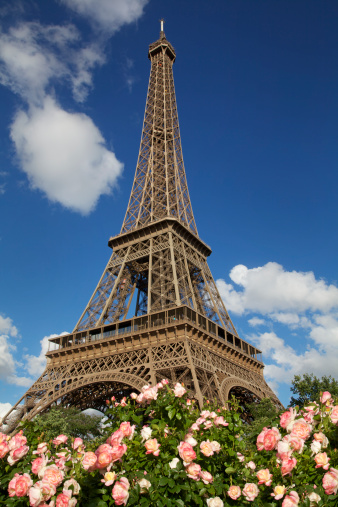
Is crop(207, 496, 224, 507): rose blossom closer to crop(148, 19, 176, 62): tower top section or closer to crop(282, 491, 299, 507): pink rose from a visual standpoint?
crop(282, 491, 299, 507): pink rose

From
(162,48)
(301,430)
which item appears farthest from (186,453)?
(162,48)

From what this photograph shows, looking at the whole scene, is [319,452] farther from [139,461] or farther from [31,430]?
[31,430]

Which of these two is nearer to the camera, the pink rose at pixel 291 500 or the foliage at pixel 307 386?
the pink rose at pixel 291 500

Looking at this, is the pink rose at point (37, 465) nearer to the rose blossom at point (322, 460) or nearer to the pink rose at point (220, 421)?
the pink rose at point (220, 421)

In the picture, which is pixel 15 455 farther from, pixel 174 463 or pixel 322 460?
pixel 322 460

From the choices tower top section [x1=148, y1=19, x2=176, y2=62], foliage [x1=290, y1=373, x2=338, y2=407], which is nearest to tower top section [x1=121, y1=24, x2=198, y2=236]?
tower top section [x1=148, y1=19, x2=176, y2=62]

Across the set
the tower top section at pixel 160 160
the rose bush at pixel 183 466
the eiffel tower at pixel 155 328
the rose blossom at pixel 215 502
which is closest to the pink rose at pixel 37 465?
the rose bush at pixel 183 466
